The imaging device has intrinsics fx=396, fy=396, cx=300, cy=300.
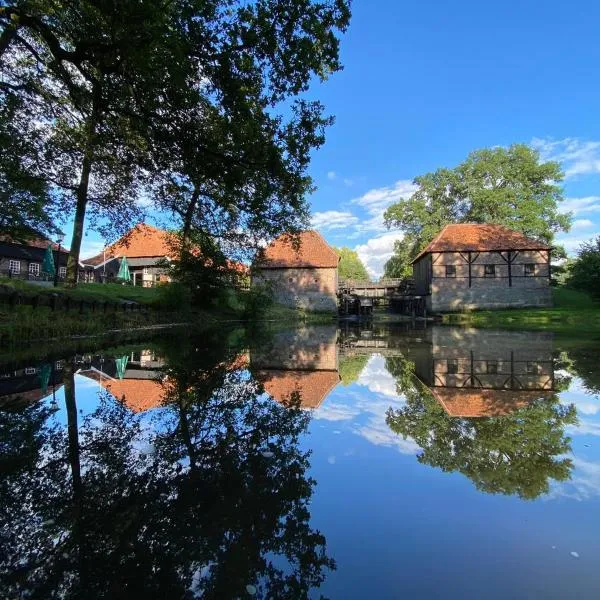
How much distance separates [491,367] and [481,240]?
3407 centimetres

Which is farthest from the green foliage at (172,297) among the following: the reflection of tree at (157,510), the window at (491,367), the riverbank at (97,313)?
the reflection of tree at (157,510)

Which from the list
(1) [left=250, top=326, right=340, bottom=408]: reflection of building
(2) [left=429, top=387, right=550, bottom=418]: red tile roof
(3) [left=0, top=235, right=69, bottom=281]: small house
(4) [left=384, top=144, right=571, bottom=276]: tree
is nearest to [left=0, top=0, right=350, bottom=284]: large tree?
(1) [left=250, top=326, right=340, bottom=408]: reflection of building

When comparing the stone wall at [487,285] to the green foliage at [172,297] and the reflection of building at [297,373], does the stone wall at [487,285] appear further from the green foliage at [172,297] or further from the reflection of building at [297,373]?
the reflection of building at [297,373]

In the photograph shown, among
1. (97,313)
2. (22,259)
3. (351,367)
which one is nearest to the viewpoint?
(351,367)

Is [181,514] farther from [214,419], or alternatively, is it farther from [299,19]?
[299,19]

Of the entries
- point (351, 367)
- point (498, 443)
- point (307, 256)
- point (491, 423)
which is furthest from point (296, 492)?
point (307, 256)

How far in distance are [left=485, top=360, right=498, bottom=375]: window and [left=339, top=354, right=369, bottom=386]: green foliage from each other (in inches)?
95.3

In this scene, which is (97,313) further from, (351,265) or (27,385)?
(351,265)

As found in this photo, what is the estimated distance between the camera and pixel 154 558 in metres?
1.98

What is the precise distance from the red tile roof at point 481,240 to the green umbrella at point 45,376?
119 feet

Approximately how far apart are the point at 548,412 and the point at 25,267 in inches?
1748

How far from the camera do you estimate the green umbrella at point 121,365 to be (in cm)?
680

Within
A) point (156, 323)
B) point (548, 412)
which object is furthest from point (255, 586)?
point (156, 323)

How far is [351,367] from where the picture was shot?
8.65m
